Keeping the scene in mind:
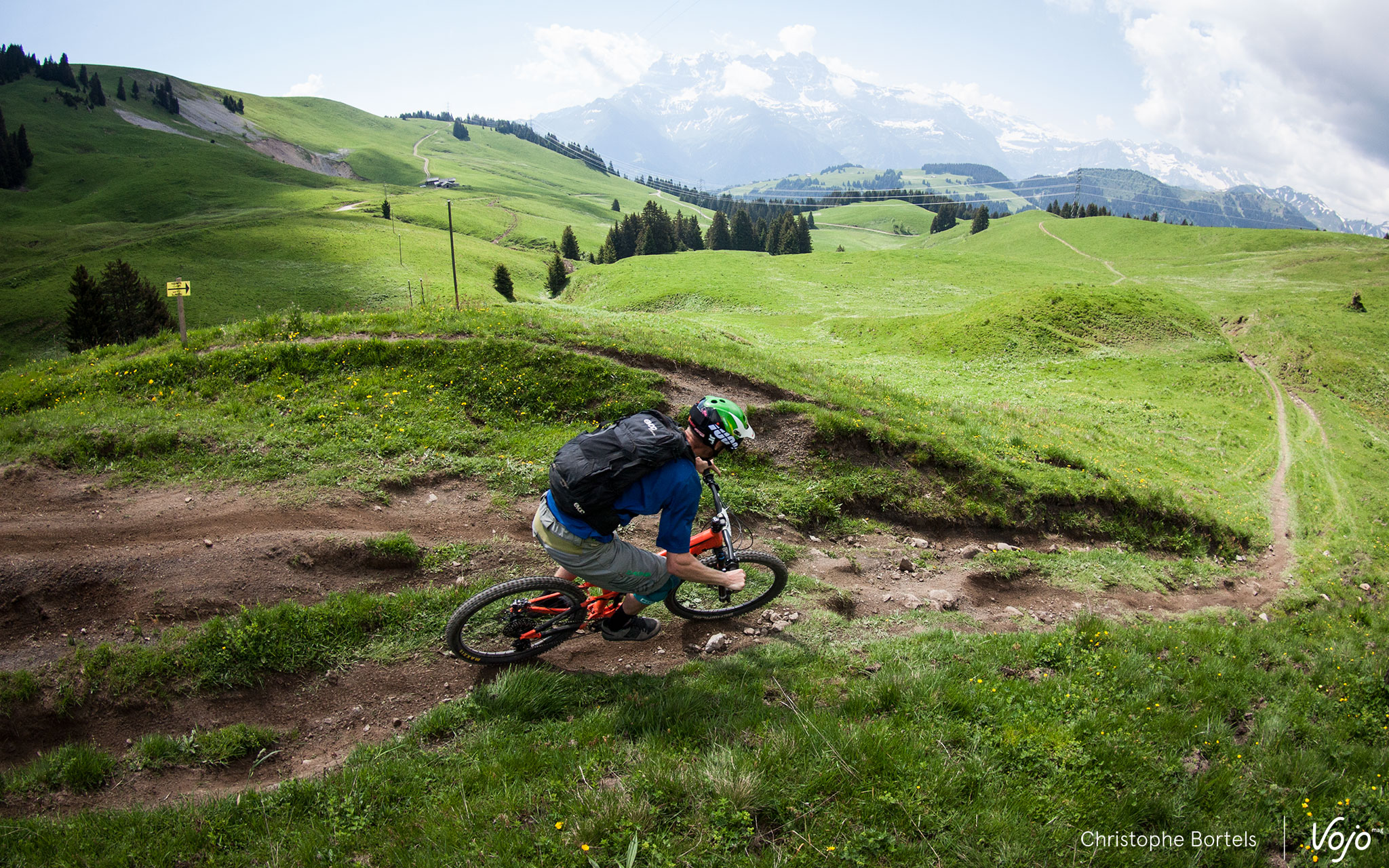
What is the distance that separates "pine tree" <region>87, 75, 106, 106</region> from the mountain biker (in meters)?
251

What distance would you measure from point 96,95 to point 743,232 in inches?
7676

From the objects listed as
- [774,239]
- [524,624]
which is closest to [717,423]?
[524,624]

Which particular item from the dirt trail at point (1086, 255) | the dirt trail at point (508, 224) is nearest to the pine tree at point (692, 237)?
the dirt trail at point (508, 224)

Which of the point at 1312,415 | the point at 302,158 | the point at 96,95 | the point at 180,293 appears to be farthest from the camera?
the point at 302,158

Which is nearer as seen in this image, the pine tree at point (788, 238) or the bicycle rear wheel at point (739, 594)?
the bicycle rear wheel at point (739, 594)

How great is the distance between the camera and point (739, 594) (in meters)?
8.51

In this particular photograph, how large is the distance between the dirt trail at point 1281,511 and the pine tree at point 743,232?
338ft

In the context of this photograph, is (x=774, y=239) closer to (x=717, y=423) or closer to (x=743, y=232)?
(x=743, y=232)

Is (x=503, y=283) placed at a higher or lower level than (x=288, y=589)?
higher

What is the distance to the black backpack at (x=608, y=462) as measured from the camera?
5426mm

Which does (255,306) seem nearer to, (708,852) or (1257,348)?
(708,852)

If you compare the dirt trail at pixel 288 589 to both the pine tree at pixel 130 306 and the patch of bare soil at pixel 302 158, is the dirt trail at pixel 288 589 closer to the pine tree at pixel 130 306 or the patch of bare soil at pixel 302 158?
the pine tree at pixel 130 306

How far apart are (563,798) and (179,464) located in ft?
32.6

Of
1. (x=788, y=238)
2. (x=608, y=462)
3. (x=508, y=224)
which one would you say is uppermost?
(x=508, y=224)
